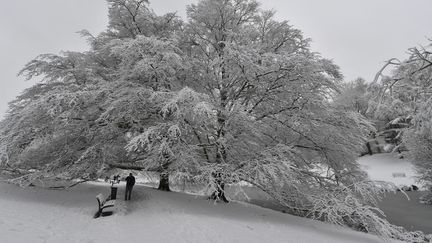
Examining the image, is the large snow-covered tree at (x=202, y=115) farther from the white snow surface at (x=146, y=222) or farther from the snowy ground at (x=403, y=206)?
the snowy ground at (x=403, y=206)

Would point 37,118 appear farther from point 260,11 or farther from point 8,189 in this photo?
point 260,11

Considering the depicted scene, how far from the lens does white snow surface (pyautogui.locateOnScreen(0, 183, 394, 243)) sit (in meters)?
6.31

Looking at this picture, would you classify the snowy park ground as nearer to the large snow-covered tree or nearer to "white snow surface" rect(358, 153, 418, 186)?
the large snow-covered tree

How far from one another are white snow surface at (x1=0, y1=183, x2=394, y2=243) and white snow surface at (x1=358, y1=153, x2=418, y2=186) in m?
18.2

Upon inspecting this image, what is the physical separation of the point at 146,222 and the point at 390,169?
32.0m

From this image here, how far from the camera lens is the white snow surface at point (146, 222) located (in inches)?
249

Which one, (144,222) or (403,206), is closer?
(144,222)

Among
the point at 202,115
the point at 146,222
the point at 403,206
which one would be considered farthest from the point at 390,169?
the point at 146,222

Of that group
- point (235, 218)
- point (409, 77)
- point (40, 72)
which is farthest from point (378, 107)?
point (40, 72)

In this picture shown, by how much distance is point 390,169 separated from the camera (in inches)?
1241

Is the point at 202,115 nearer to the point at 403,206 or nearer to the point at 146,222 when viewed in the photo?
the point at 146,222

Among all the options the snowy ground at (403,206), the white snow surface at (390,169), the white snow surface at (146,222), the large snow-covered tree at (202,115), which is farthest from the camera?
the white snow surface at (390,169)

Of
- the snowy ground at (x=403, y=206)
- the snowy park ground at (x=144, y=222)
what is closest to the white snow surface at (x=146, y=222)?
the snowy park ground at (x=144, y=222)

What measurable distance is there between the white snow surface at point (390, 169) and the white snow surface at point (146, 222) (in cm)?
1817
